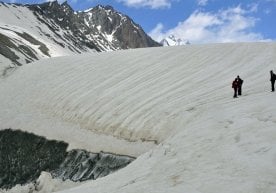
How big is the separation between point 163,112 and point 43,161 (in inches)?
325

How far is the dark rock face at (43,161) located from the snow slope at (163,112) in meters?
0.79

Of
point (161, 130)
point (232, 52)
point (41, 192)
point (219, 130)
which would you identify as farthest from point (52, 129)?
point (219, 130)

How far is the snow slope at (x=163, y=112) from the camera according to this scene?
14.6 metres

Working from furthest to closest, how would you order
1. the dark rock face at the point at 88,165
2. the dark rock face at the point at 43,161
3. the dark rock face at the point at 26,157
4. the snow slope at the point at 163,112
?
the dark rock face at the point at 26,157, the dark rock face at the point at 43,161, the dark rock face at the point at 88,165, the snow slope at the point at 163,112

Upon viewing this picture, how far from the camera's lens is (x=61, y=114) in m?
36.1

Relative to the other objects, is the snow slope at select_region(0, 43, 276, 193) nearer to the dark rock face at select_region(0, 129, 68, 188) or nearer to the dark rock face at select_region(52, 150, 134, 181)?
the dark rock face at select_region(52, 150, 134, 181)

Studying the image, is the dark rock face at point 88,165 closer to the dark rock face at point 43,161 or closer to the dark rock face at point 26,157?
the dark rock face at point 43,161

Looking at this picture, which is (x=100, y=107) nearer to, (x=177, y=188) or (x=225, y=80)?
(x=225, y=80)

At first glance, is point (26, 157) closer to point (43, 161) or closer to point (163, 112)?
point (43, 161)

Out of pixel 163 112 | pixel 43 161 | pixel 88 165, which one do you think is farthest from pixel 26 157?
pixel 163 112


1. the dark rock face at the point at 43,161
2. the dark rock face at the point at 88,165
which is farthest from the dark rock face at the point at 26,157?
the dark rock face at the point at 88,165

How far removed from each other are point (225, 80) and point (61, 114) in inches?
502

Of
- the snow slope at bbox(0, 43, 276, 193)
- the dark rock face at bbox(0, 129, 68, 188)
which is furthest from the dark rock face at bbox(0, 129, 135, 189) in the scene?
the snow slope at bbox(0, 43, 276, 193)

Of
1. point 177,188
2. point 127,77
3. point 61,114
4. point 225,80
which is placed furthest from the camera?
point 127,77
